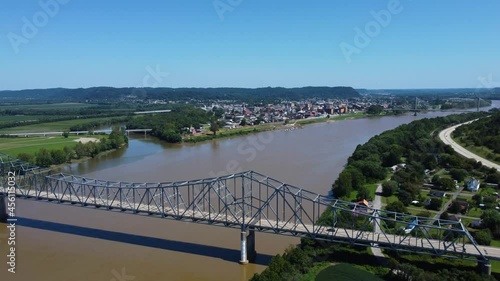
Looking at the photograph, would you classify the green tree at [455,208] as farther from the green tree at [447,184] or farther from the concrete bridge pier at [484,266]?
the concrete bridge pier at [484,266]

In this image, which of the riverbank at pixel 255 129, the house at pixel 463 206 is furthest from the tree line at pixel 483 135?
the riverbank at pixel 255 129

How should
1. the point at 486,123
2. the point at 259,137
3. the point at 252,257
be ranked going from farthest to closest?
the point at 259,137 → the point at 486,123 → the point at 252,257

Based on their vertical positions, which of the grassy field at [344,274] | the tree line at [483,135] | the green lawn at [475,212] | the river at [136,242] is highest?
the tree line at [483,135]

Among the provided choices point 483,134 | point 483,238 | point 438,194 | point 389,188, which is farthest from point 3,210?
point 483,134

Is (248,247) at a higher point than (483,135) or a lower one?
lower

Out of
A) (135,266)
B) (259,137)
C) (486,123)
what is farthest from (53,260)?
(486,123)

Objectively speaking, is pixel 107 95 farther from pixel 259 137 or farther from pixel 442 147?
pixel 442 147

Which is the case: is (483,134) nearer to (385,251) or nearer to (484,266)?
(385,251)
